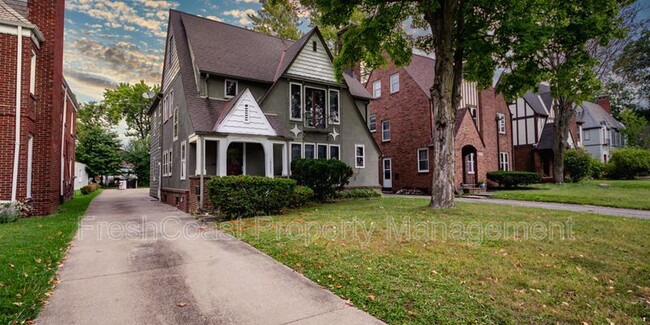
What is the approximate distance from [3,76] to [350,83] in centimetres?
1512

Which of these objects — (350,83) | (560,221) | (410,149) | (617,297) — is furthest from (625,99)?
(617,297)

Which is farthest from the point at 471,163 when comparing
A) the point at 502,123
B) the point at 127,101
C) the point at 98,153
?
the point at 127,101

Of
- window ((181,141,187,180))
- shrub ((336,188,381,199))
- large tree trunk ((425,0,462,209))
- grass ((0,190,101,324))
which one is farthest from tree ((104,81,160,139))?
large tree trunk ((425,0,462,209))

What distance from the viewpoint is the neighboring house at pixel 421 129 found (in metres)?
20.8

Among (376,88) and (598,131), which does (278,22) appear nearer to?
(376,88)

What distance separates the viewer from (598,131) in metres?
40.5

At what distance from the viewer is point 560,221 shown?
8.68 meters

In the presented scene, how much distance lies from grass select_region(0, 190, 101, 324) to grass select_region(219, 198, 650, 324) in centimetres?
321

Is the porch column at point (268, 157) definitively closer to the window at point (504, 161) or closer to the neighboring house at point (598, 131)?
the window at point (504, 161)

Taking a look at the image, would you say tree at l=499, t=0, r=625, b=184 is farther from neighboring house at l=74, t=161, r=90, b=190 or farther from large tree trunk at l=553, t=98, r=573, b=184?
neighboring house at l=74, t=161, r=90, b=190

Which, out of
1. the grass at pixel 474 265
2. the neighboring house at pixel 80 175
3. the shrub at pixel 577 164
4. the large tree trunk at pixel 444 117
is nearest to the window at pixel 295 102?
the large tree trunk at pixel 444 117

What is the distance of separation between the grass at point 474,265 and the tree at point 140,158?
39387 millimetres

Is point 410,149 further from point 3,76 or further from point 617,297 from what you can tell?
point 3,76

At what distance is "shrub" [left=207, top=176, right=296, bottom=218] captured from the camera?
9625 mm
